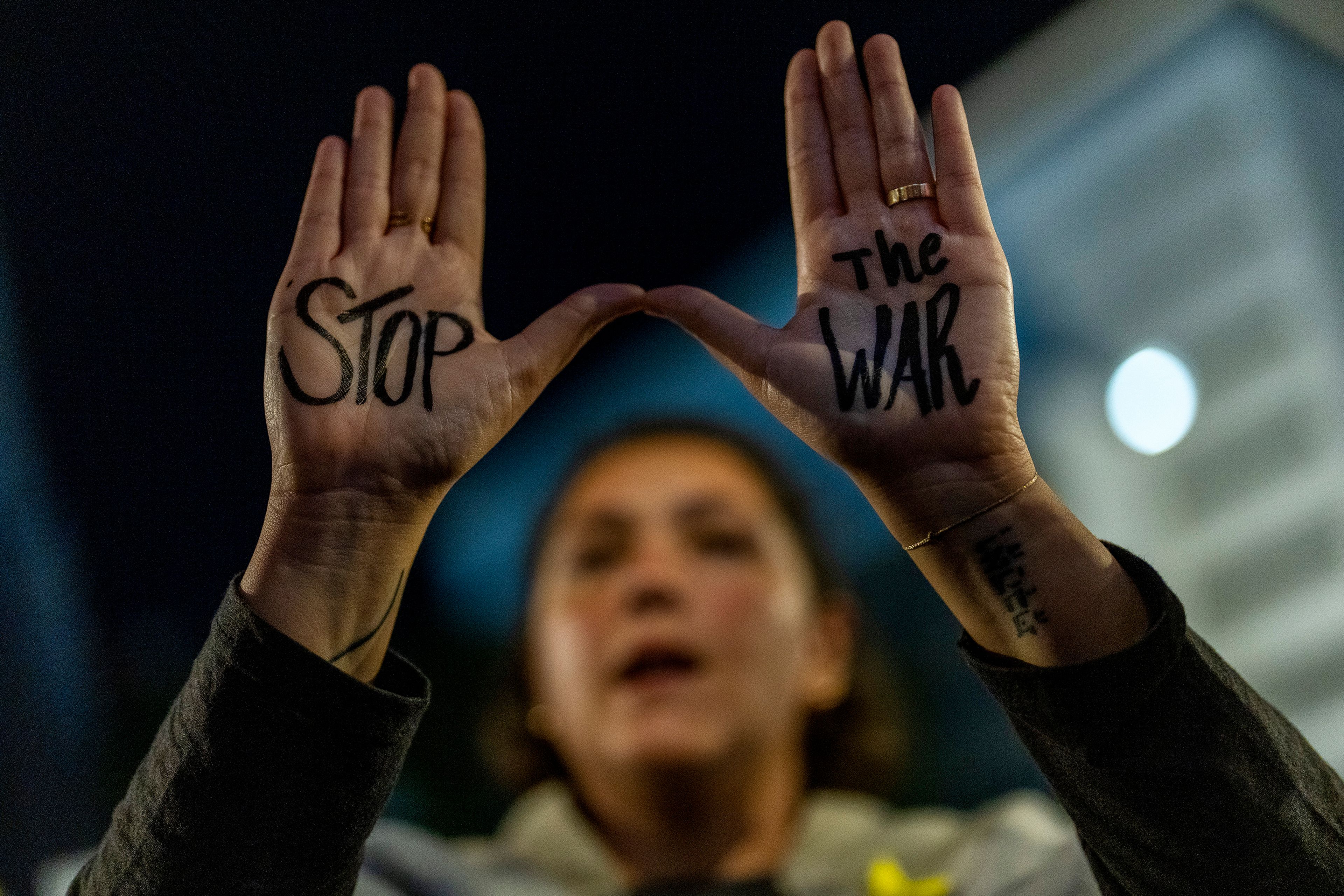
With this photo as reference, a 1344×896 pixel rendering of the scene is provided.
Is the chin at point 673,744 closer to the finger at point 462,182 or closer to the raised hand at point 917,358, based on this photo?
the raised hand at point 917,358

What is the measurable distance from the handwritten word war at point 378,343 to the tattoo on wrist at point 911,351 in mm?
485

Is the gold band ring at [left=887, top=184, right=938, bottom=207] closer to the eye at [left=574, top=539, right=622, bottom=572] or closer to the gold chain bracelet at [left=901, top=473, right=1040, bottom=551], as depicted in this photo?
the gold chain bracelet at [left=901, top=473, right=1040, bottom=551]

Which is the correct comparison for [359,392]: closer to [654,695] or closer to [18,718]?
[654,695]

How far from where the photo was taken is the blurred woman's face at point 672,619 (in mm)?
1773

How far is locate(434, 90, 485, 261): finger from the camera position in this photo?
1271 mm

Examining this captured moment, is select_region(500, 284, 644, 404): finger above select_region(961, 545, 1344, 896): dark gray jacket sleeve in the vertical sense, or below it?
above

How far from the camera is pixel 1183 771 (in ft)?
2.89

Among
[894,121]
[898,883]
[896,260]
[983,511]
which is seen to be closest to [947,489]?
[983,511]

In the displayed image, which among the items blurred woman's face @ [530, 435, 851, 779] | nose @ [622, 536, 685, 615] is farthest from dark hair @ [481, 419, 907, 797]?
nose @ [622, 536, 685, 615]

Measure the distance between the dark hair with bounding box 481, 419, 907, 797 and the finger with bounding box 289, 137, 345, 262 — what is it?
1.02 meters

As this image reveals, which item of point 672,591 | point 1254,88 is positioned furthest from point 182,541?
point 1254,88

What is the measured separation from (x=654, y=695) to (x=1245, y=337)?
5.26ft

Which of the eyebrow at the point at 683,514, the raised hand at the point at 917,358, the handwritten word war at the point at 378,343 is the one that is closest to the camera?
the raised hand at the point at 917,358

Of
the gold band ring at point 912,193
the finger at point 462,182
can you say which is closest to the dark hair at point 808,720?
the finger at point 462,182
